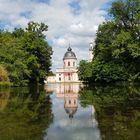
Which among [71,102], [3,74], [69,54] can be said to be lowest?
[71,102]

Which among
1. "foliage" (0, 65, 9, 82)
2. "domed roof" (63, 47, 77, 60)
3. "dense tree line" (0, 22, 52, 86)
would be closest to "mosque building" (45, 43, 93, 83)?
"domed roof" (63, 47, 77, 60)

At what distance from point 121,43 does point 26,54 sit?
776 inches

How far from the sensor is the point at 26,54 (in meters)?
72.2

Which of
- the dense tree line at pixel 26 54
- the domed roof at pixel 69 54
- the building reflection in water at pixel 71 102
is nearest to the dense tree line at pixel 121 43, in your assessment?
the dense tree line at pixel 26 54

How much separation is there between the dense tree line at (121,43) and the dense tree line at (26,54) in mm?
13153

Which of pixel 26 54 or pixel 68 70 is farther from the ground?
pixel 68 70

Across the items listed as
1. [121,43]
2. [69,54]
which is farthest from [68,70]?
[121,43]

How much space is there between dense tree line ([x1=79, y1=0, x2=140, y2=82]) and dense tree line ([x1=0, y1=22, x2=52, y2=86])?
13.2 meters

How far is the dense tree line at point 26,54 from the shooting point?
56.1m

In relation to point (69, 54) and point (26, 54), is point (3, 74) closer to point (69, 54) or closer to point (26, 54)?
point (26, 54)

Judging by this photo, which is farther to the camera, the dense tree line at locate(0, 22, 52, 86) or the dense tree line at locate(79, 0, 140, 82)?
the dense tree line at locate(79, 0, 140, 82)

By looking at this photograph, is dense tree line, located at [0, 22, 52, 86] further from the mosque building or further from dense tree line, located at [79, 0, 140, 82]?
the mosque building

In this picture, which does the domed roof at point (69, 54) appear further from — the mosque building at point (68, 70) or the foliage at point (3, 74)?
the foliage at point (3, 74)

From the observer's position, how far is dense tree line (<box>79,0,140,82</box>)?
61978 millimetres
